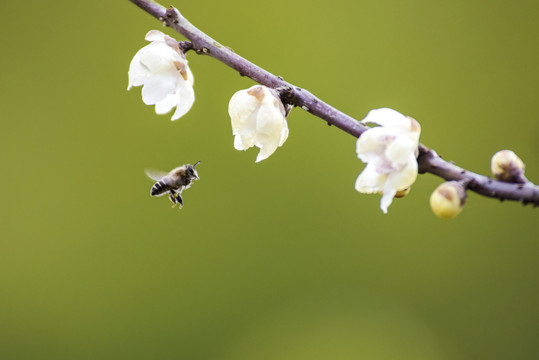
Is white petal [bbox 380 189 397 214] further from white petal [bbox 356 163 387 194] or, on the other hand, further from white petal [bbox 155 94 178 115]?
white petal [bbox 155 94 178 115]

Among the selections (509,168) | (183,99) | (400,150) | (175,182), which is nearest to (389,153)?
(400,150)

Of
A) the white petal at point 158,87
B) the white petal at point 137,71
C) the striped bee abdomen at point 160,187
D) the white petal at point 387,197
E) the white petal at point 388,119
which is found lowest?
the white petal at point 387,197

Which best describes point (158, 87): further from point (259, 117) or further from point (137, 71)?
point (259, 117)

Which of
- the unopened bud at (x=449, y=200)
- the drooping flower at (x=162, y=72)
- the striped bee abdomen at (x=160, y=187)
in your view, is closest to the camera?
the unopened bud at (x=449, y=200)

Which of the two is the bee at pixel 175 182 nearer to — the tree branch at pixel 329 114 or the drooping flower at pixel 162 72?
the drooping flower at pixel 162 72

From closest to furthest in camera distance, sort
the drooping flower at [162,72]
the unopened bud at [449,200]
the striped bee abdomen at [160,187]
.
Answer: the unopened bud at [449,200]
the drooping flower at [162,72]
the striped bee abdomen at [160,187]

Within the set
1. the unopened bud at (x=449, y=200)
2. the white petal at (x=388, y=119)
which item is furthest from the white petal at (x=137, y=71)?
the unopened bud at (x=449, y=200)

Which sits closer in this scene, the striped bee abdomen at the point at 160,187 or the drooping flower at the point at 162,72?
the drooping flower at the point at 162,72
